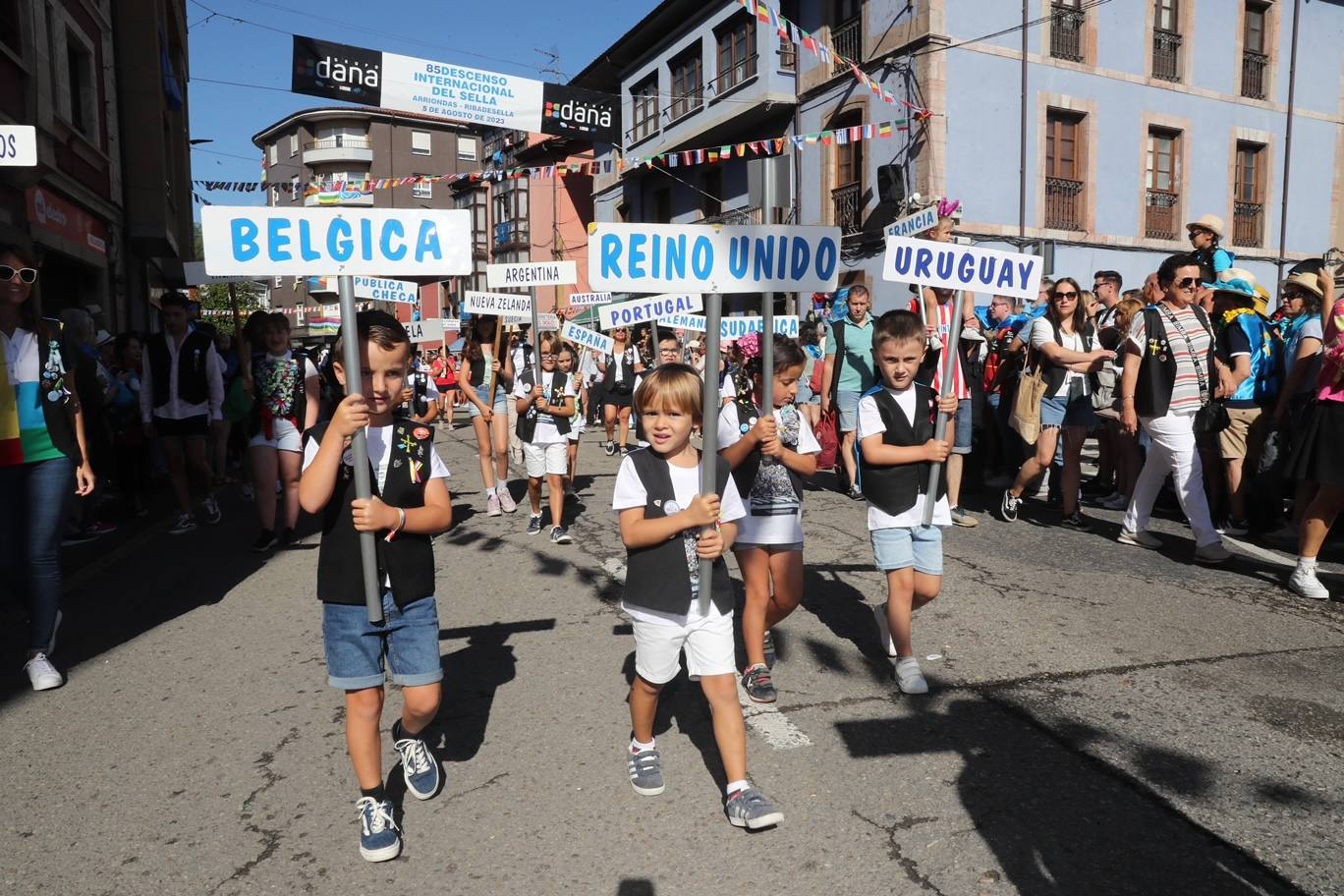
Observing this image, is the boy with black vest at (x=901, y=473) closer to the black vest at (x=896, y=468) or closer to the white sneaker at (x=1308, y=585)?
the black vest at (x=896, y=468)

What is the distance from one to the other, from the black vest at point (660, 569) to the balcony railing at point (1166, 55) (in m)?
22.8

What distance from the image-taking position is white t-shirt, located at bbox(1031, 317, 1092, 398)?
7.50 m

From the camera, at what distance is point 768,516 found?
405 centimetres

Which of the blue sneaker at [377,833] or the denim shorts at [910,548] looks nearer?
the blue sneaker at [377,833]

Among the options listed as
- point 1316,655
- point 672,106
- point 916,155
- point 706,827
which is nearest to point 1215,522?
point 1316,655

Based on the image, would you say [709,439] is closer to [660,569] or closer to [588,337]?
[660,569]

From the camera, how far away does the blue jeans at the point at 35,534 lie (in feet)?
14.3

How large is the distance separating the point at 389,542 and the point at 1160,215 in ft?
76.0

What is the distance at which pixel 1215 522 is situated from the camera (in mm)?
7512

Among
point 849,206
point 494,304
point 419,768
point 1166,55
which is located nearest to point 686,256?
point 419,768

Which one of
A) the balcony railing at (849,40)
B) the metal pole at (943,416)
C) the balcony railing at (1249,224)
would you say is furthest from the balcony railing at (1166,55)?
the metal pole at (943,416)

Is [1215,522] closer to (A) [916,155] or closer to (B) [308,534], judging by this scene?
(B) [308,534]

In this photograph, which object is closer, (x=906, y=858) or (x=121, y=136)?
(x=906, y=858)

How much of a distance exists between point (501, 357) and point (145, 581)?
356 centimetres
